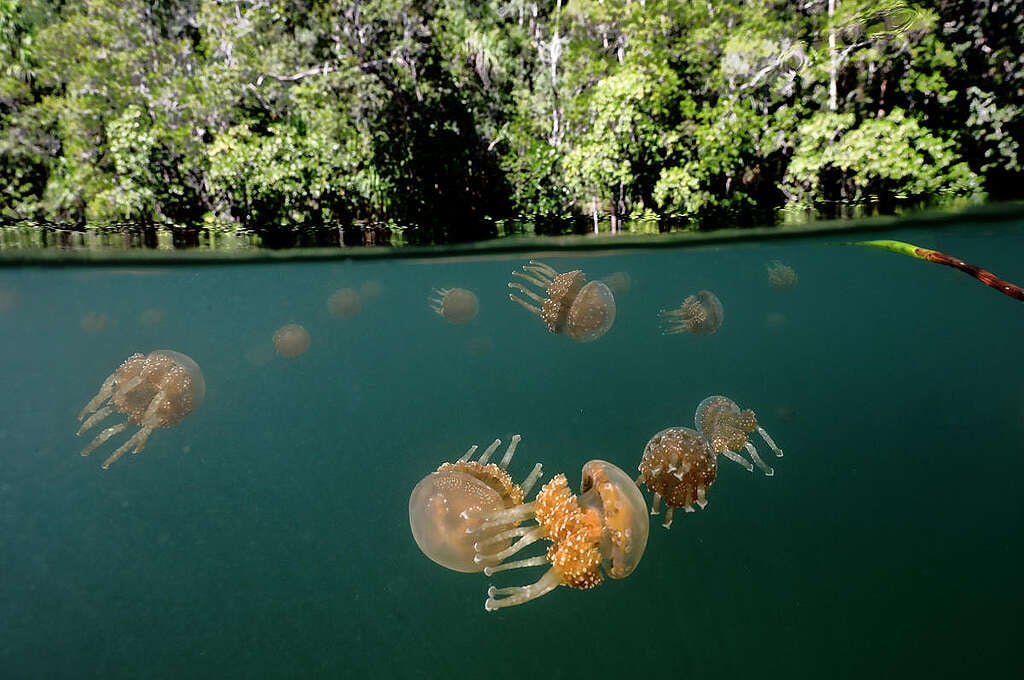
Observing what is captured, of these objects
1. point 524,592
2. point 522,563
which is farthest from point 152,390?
point 524,592

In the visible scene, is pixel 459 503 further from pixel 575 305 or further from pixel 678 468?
pixel 575 305

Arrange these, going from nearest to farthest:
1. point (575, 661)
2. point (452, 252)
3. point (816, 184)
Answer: point (816, 184) < point (452, 252) < point (575, 661)

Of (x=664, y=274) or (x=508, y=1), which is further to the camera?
(x=664, y=274)

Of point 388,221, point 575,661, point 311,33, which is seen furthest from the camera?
point 575,661

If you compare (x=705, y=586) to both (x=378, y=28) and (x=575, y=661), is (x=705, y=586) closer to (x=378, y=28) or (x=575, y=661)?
(x=575, y=661)

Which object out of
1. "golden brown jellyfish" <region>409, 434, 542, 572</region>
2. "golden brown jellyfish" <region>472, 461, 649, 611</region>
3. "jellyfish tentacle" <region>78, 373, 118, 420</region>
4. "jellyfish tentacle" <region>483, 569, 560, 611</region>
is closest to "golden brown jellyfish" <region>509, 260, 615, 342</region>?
"golden brown jellyfish" <region>409, 434, 542, 572</region>

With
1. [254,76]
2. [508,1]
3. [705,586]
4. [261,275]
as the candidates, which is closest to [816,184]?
[508,1]

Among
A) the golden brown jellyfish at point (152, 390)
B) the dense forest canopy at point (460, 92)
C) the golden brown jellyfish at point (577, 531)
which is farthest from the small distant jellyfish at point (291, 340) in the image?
the golden brown jellyfish at point (577, 531)
